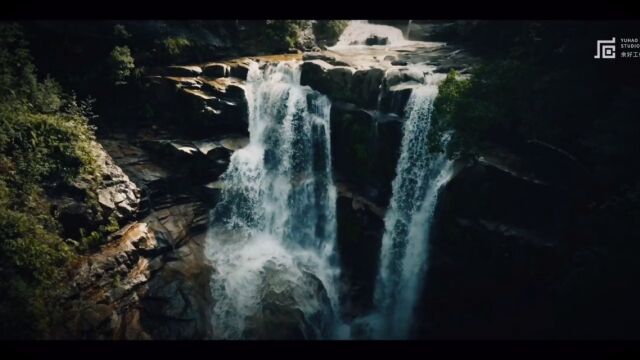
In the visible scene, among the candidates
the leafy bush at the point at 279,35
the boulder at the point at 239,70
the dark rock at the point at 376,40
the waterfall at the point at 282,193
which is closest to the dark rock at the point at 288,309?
the waterfall at the point at 282,193

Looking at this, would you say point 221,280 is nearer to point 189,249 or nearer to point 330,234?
point 189,249

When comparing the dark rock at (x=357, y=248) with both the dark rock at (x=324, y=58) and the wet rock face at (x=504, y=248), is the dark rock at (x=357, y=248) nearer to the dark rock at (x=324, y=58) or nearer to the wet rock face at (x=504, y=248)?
the wet rock face at (x=504, y=248)

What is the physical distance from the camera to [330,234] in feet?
45.3

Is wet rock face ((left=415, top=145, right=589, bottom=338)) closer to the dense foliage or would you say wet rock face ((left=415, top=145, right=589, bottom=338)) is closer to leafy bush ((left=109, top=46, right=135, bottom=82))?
the dense foliage

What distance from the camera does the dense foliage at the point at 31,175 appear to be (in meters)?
9.18

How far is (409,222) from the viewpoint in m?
12.7

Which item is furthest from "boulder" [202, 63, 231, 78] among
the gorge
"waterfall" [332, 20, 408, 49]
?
"waterfall" [332, 20, 408, 49]

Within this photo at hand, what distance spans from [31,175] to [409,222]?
952 centimetres

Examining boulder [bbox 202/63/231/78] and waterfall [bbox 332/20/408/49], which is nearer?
boulder [bbox 202/63/231/78]

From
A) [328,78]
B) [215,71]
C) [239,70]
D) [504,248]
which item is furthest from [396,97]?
[215,71]

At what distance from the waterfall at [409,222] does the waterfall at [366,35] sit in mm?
7428

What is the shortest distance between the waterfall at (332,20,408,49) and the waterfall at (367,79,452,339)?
743 cm

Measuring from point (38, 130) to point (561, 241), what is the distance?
41.8 ft

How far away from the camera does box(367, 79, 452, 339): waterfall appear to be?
1237cm
